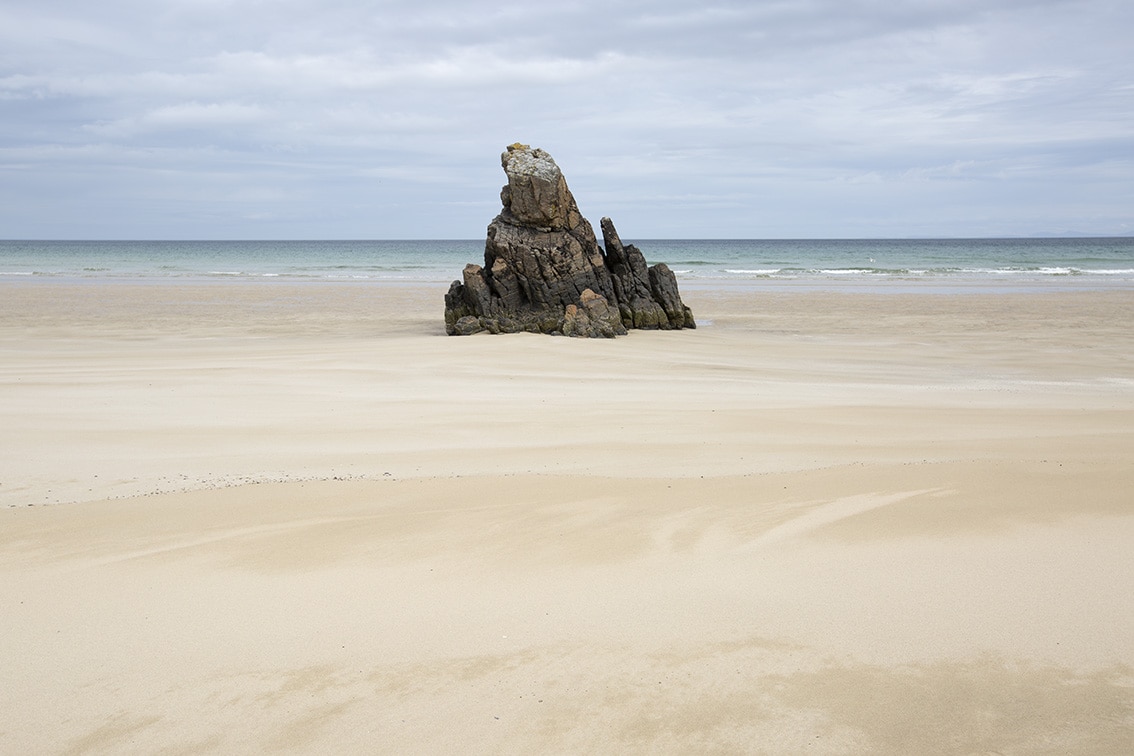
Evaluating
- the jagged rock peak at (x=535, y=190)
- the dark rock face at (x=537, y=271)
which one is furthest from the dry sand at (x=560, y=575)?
the jagged rock peak at (x=535, y=190)

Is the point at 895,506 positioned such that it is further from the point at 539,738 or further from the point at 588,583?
the point at 539,738

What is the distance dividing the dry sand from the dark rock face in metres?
7.22

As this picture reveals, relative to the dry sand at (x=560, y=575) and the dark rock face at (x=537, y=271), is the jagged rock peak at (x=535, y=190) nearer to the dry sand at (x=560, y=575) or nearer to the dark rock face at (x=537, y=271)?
the dark rock face at (x=537, y=271)

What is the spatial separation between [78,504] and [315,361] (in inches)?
280

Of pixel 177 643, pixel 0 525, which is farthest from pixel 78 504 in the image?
pixel 177 643

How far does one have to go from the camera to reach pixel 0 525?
4.36 metres

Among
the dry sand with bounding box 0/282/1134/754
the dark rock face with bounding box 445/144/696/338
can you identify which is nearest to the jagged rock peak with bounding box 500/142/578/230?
the dark rock face with bounding box 445/144/696/338

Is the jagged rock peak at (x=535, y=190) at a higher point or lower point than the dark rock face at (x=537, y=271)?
higher

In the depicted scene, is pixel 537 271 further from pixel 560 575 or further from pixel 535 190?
pixel 560 575

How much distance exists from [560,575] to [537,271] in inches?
488

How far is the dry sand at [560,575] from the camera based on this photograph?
8.87 ft

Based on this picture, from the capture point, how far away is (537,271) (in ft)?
52.0

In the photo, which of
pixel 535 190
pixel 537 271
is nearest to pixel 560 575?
pixel 537 271

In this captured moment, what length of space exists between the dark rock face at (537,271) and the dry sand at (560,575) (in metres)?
7.22
